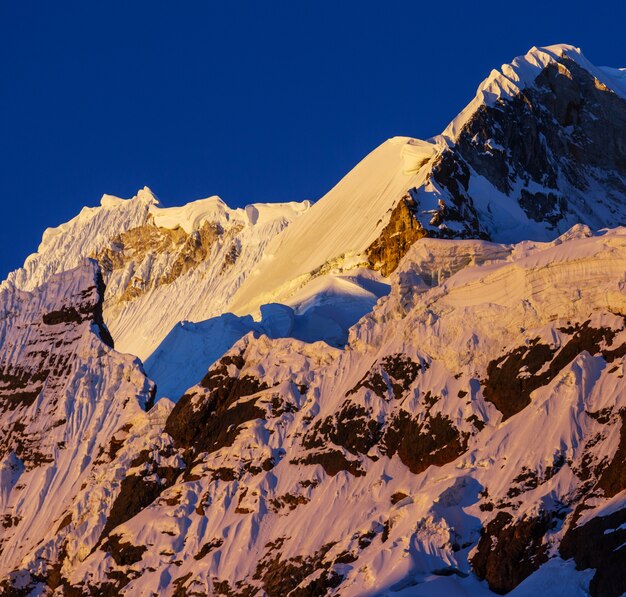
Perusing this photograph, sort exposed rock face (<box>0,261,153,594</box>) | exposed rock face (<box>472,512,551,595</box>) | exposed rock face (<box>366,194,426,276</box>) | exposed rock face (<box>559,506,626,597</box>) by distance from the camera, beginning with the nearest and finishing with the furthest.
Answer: exposed rock face (<box>559,506,626,597</box>) < exposed rock face (<box>472,512,551,595</box>) < exposed rock face (<box>0,261,153,594</box>) < exposed rock face (<box>366,194,426,276</box>)

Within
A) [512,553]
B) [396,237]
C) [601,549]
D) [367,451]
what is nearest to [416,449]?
[367,451]

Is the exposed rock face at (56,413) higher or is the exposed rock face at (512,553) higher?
the exposed rock face at (56,413)

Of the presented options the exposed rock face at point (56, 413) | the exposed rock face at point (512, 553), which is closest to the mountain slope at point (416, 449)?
the exposed rock face at point (512, 553)

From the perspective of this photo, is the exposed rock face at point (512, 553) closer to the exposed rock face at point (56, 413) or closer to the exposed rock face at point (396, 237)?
the exposed rock face at point (56, 413)

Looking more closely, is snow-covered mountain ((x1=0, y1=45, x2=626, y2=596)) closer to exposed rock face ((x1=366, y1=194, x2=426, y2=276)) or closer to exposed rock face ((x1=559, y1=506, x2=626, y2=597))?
exposed rock face ((x1=559, y1=506, x2=626, y2=597))

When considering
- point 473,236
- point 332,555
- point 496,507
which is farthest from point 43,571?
point 473,236

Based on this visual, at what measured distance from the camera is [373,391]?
13350 centimetres

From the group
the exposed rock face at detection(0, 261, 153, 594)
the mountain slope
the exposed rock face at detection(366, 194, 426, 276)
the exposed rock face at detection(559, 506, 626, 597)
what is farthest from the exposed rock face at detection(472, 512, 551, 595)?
the exposed rock face at detection(366, 194, 426, 276)

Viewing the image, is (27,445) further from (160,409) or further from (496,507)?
(496,507)

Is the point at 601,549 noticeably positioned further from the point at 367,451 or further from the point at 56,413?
the point at 56,413

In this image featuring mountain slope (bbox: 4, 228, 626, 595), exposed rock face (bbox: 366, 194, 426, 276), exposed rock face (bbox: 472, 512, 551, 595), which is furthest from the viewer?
exposed rock face (bbox: 366, 194, 426, 276)

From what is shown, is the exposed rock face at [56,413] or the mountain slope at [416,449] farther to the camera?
the exposed rock face at [56,413]

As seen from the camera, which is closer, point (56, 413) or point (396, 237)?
point (56, 413)

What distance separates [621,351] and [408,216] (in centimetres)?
7427
